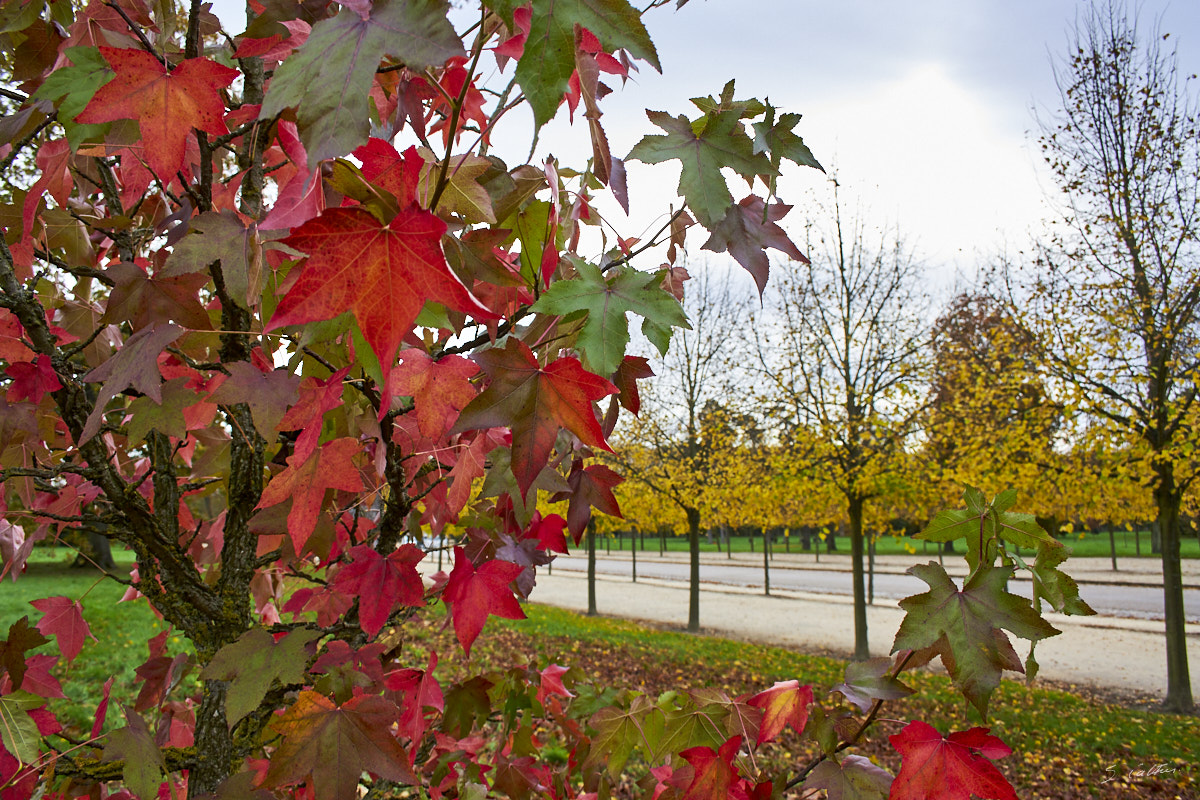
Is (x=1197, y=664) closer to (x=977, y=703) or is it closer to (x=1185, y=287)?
(x=1185, y=287)

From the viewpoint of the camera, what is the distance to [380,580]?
45.7 inches

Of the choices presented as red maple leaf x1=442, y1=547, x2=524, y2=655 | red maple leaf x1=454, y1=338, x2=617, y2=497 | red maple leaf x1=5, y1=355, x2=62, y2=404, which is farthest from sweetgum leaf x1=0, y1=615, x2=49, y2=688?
red maple leaf x1=454, y1=338, x2=617, y2=497

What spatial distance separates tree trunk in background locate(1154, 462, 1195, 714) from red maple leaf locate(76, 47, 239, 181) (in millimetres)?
10278

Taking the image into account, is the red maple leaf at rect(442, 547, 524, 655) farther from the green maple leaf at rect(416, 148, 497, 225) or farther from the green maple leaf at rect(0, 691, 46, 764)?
the green maple leaf at rect(0, 691, 46, 764)

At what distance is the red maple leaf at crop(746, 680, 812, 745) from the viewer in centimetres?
126

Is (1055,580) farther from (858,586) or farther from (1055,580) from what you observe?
(858,586)

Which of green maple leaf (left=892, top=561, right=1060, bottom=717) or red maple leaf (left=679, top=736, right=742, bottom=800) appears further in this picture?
red maple leaf (left=679, top=736, right=742, bottom=800)

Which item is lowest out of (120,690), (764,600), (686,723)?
(764,600)

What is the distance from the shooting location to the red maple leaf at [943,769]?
0.99 meters

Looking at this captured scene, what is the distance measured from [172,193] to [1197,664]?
47.3 ft

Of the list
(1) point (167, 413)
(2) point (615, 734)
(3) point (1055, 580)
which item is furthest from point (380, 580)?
(3) point (1055, 580)

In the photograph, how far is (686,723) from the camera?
1385mm

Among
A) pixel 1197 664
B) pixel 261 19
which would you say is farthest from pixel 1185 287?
pixel 261 19

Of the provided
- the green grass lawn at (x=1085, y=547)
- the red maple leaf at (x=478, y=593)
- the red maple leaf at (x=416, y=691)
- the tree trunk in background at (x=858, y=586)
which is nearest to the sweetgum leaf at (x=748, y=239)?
the red maple leaf at (x=478, y=593)
